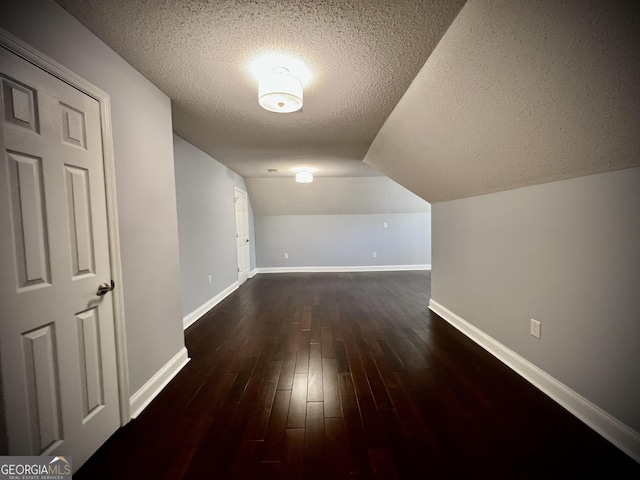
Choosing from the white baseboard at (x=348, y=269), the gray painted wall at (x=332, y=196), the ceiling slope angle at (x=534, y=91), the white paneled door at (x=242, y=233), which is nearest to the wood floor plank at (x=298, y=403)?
the ceiling slope angle at (x=534, y=91)

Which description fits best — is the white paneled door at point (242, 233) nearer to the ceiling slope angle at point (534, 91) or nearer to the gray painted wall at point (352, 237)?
the gray painted wall at point (352, 237)

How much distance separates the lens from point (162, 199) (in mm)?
1959

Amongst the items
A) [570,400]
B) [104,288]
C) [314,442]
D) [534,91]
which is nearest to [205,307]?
[104,288]

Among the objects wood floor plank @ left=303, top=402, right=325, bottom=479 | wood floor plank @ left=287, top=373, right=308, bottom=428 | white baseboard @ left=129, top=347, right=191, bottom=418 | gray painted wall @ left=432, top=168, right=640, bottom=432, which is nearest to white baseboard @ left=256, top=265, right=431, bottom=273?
gray painted wall @ left=432, top=168, right=640, bottom=432

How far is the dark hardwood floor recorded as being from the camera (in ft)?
4.12

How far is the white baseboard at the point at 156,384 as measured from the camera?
64.3 inches

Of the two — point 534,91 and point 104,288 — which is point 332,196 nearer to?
point 534,91

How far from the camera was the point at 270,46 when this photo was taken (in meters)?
1.45

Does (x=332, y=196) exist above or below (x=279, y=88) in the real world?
below

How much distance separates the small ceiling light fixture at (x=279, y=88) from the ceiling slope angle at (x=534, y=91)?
0.85 meters

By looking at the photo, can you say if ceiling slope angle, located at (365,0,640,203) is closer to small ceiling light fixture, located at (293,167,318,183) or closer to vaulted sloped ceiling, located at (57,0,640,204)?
vaulted sloped ceiling, located at (57,0,640,204)

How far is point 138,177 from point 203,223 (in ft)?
6.32

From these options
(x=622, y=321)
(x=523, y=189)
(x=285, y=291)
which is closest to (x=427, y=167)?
(x=523, y=189)

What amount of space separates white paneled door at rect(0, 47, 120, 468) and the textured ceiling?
1.56 feet
